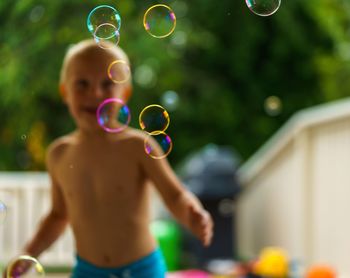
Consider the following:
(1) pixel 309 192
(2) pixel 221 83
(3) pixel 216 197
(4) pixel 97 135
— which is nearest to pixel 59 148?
(4) pixel 97 135

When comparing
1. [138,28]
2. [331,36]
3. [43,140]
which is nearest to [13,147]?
[43,140]

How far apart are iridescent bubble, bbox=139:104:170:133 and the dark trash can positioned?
6.40 ft

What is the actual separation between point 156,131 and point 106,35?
0.20 metres

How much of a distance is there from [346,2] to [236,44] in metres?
0.91

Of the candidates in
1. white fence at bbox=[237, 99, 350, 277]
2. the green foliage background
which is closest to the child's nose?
white fence at bbox=[237, 99, 350, 277]

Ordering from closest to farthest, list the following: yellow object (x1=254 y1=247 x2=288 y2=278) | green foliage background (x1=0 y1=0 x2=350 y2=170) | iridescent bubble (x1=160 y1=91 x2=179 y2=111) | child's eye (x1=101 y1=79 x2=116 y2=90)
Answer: child's eye (x1=101 y1=79 x2=116 y2=90) → iridescent bubble (x1=160 y1=91 x2=179 y2=111) → yellow object (x1=254 y1=247 x2=288 y2=278) → green foliage background (x1=0 y1=0 x2=350 y2=170)

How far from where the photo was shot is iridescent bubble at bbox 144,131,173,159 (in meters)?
1.21

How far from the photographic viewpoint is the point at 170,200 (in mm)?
1198

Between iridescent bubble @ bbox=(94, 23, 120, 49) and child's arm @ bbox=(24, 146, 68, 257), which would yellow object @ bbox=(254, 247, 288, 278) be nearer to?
child's arm @ bbox=(24, 146, 68, 257)

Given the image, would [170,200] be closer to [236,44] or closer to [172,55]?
[172,55]

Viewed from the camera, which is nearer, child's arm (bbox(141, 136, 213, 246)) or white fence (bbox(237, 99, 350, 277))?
child's arm (bbox(141, 136, 213, 246))

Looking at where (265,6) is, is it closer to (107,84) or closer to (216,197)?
(107,84)

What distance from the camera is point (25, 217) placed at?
3.59 metres

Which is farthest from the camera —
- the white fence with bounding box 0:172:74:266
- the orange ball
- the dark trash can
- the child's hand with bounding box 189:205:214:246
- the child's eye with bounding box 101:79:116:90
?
the white fence with bounding box 0:172:74:266
